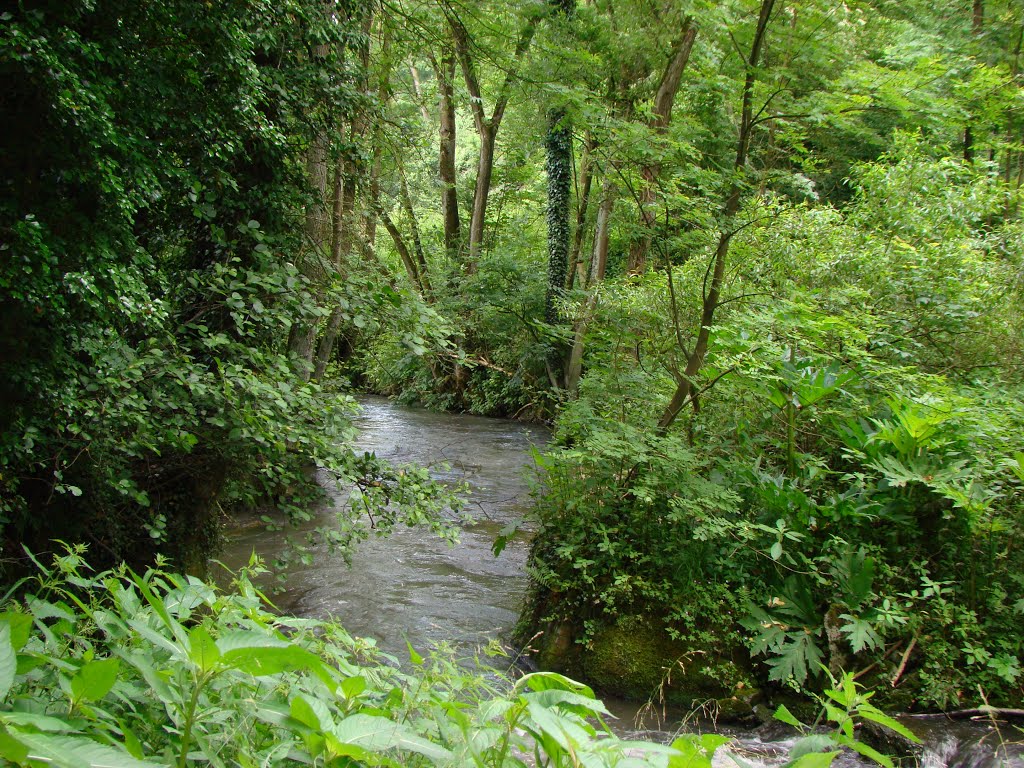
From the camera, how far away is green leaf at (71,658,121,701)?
52.9 inches

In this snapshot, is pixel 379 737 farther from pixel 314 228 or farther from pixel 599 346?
pixel 599 346

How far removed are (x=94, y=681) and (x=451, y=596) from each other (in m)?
5.34

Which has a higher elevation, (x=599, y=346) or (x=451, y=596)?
(x=599, y=346)

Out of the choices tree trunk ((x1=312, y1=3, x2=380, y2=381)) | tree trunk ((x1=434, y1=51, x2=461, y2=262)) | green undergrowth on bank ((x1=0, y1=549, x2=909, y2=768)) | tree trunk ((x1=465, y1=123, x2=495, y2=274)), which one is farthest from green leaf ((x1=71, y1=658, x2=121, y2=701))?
tree trunk ((x1=465, y1=123, x2=495, y2=274))

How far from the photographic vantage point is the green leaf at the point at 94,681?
4.41 ft

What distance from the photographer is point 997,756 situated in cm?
375

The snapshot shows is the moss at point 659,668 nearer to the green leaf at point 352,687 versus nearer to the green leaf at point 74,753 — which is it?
the green leaf at point 352,687

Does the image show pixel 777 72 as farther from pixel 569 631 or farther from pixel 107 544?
pixel 107 544

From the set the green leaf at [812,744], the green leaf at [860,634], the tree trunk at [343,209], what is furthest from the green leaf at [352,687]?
the tree trunk at [343,209]

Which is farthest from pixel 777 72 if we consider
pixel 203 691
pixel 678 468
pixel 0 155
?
pixel 203 691

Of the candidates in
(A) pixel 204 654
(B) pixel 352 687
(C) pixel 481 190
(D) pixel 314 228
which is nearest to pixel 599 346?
(D) pixel 314 228

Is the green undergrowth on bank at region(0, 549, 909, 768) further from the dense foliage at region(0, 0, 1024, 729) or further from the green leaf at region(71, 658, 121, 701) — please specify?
the dense foliage at region(0, 0, 1024, 729)

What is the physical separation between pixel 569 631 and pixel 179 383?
3388 millimetres

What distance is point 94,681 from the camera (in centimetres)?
136
